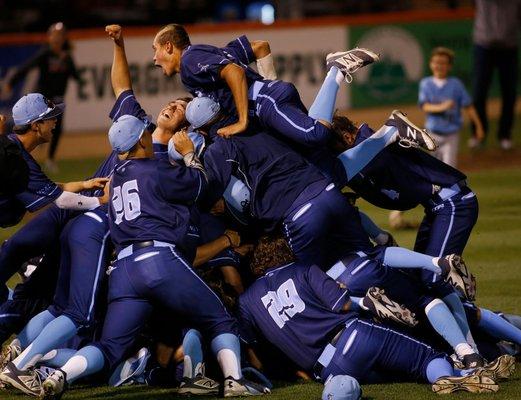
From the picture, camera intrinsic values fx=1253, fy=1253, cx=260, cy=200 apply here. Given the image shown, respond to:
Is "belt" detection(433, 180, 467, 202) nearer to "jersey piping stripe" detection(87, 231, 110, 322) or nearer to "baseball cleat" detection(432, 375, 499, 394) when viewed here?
"baseball cleat" detection(432, 375, 499, 394)

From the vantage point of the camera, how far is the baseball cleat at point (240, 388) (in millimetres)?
6949

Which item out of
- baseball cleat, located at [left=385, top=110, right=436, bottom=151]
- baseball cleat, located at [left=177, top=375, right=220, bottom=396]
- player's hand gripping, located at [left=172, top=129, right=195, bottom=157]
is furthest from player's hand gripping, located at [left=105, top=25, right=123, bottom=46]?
baseball cleat, located at [left=177, top=375, right=220, bottom=396]

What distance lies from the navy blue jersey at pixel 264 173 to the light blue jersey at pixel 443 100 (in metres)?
5.73

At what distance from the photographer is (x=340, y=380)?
22.0 ft

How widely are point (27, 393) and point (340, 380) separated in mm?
1793

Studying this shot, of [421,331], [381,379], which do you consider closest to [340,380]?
[381,379]

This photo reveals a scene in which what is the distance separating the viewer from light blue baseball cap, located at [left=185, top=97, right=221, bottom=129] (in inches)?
310

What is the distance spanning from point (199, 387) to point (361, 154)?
2018mm

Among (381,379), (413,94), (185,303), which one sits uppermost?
(185,303)

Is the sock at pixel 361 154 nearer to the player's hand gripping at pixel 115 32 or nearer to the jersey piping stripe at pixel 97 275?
the jersey piping stripe at pixel 97 275

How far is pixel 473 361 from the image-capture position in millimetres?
7062

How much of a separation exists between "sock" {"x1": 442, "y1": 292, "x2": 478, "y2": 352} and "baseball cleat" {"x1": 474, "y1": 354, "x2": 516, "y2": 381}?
1.36 ft

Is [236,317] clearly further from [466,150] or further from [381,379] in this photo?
[466,150]

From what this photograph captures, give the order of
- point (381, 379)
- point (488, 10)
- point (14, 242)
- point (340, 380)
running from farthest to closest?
point (488, 10) < point (14, 242) < point (381, 379) < point (340, 380)
